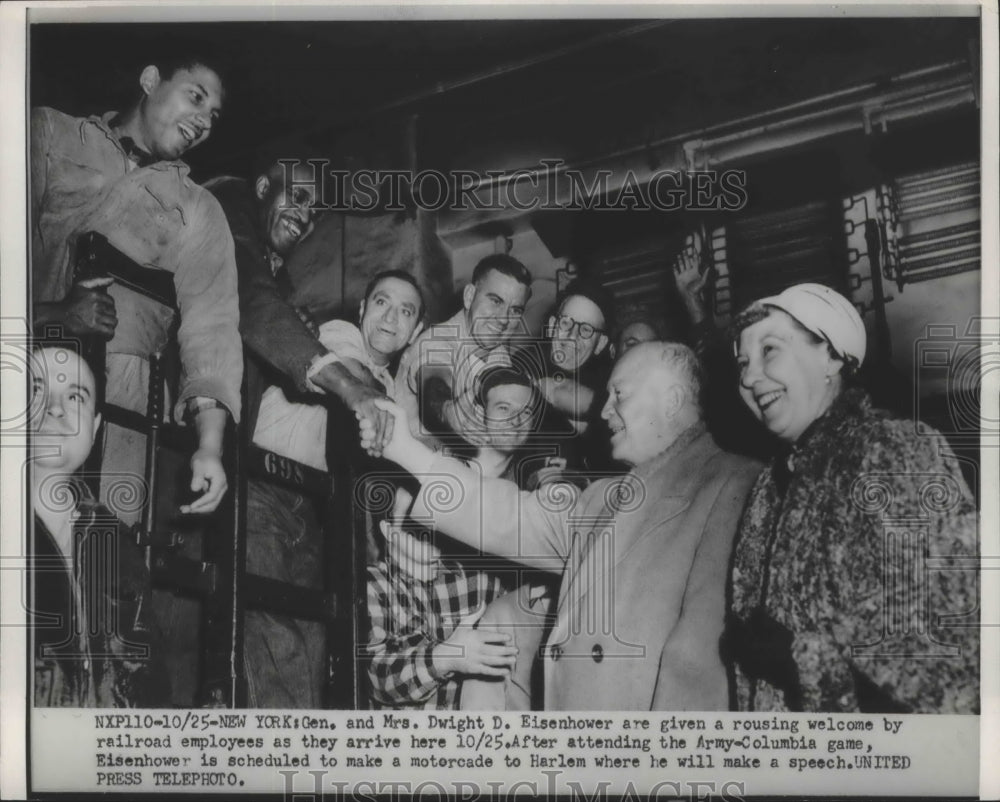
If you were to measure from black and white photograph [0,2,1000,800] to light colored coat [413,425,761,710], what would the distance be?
11mm

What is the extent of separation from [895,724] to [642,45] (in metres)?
2.43

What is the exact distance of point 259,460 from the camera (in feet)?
13.8

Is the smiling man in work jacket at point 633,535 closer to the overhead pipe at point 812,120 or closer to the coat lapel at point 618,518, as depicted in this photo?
the coat lapel at point 618,518

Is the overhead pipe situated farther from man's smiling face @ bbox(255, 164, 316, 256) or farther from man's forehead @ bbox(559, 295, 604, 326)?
man's smiling face @ bbox(255, 164, 316, 256)

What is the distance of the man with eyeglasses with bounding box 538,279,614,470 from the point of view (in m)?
4.21

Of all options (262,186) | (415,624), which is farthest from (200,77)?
(415,624)

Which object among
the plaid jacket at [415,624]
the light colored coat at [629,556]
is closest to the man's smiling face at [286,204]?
the light colored coat at [629,556]

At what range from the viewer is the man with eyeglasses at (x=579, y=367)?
4207 mm

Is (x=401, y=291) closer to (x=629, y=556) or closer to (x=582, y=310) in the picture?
(x=582, y=310)

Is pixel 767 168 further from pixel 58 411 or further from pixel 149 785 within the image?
pixel 149 785

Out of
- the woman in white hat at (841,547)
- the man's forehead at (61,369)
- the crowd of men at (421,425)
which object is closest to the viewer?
the woman in white hat at (841,547)

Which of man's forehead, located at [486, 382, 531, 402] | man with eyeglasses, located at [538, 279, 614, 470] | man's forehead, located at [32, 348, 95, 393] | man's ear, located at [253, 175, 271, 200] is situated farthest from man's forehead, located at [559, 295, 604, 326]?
man's forehead, located at [32, 348, 95, 393]

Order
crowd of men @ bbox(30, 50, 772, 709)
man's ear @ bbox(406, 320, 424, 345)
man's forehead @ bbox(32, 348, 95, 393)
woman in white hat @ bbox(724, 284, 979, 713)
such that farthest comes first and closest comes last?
man's ear @ bbox(406, 320, 424, 345)
man's forehead @ bbox(32, 348, 95, 393)
crowd of men @ bbox(30, 50, 772, 709)
woman in white hat @ bbox(724, 284, 979, 713)

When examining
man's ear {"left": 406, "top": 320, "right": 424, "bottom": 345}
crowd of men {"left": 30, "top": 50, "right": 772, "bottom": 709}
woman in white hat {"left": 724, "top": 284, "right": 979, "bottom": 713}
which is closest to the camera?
woman in white hat {"left": 724, "top": 284, "right": 979, "bottom": 713}
